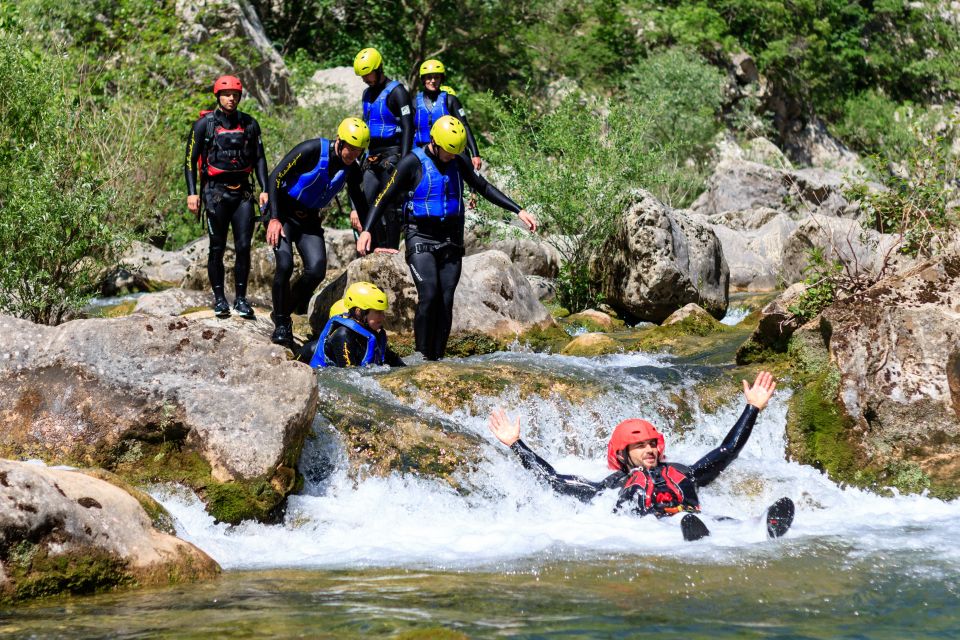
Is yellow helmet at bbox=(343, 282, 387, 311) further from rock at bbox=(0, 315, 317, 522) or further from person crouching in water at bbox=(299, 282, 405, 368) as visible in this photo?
rock at bbox=(0, 315, 317, 522)

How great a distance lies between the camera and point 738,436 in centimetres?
614

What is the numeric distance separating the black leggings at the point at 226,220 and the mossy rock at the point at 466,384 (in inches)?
88.5

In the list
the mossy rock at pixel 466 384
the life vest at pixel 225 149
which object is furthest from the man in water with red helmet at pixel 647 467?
the life vest at pixel 225 149

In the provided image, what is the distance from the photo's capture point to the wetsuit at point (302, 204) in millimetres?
8844

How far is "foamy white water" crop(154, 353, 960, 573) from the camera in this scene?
5336mm

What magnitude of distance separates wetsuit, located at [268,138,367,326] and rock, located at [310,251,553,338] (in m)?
1.17

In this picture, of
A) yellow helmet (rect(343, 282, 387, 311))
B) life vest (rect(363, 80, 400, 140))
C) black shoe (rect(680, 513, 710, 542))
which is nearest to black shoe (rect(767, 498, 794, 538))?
black shoe (rect(680, 513, 710, 542))

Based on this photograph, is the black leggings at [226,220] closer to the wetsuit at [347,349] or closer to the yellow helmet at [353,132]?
the yellow helmet at [353,132]

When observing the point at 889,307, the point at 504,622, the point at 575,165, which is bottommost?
the point at 504,622

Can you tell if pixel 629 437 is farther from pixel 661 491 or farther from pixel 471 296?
pixel 471 296

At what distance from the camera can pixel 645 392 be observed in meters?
7.98

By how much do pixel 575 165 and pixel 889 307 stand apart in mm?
7725

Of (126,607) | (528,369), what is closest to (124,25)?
(528,369)

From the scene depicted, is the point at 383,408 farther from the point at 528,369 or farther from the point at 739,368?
the point at 739,368
